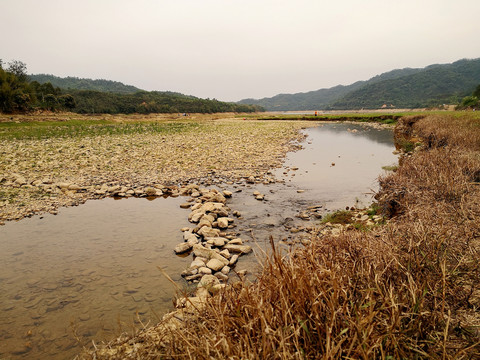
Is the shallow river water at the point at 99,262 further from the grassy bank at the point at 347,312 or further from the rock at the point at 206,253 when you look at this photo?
the grassy bank at the point at 347,312

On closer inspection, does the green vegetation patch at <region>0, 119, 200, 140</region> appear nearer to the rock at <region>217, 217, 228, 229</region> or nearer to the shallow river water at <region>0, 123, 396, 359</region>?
the shallow river water at <region>0, 123, 396, 359</region>

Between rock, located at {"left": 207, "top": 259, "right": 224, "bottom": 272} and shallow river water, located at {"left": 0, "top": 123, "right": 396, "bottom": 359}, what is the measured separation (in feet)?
1.60

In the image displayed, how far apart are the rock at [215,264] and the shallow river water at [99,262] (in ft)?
1.60

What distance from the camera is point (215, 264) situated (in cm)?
577

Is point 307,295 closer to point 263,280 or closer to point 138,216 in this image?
point 263,280

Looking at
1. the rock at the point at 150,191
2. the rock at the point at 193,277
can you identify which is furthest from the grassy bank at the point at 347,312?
the rock at the point at 150,191

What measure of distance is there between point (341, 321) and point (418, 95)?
206199mm

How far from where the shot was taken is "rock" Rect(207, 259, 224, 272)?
570cm

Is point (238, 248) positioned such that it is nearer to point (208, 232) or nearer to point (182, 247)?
→ point (208, 232)

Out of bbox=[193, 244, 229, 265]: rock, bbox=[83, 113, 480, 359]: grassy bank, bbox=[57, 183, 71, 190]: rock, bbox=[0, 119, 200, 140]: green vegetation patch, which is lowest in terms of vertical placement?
bbox=[193, 244, 229, 265]: rock

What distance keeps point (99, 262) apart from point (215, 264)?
293 cm

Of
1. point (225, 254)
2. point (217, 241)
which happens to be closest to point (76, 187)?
point (217, 241)

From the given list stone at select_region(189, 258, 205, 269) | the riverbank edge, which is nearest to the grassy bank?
stone at select_region(189, 258, 205, 269)

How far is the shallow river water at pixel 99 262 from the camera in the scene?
13.6 feet
